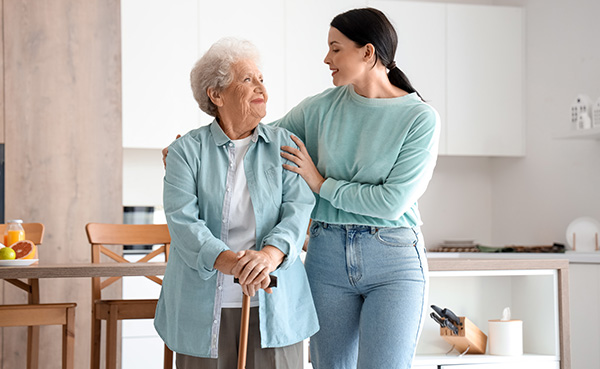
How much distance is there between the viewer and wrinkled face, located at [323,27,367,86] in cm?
193

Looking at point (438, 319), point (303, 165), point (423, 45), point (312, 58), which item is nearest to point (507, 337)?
point (438, 319)

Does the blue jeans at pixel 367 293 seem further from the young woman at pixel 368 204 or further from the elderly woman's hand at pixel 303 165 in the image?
the elderly woman's hand at pixel 303 165

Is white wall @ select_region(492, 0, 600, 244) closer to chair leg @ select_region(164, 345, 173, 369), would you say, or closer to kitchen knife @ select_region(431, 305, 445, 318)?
kitchen knife @ select_region(431, 305, 445, 318)

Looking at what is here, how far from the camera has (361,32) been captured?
75.7 inches

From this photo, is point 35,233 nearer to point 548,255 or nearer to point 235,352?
point 235,352

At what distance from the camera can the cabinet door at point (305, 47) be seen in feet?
16.2

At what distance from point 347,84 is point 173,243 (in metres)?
0.65

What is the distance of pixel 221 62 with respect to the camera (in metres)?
1.87

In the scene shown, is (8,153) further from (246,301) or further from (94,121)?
(246,301)

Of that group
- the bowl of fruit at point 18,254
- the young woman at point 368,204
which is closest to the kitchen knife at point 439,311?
the young woman at point 368,204

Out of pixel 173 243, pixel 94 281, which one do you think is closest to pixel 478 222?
pixel 94 281

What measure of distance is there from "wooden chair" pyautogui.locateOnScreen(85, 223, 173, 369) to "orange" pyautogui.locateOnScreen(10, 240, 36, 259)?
350 mm

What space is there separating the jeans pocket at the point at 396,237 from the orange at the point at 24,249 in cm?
170

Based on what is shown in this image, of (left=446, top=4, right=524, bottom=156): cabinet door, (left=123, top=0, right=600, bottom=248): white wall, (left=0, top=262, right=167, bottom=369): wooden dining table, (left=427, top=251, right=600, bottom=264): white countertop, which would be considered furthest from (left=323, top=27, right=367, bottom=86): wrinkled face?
(left=446, top=4, right=524, bottom=156): cabinet door
